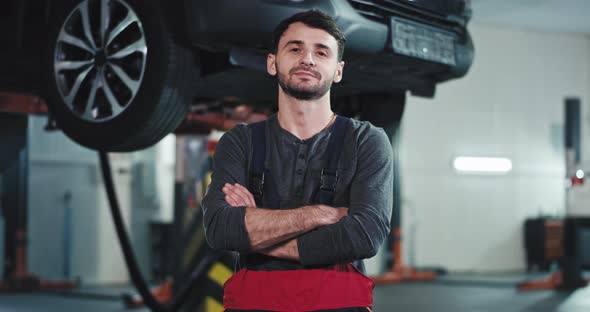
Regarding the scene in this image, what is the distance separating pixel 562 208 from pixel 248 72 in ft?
28.6

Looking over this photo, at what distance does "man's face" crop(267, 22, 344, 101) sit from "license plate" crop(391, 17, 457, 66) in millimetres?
1286

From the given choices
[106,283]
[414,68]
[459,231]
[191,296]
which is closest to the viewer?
[414,68]

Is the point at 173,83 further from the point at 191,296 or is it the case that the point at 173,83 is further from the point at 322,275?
the point at 191,296

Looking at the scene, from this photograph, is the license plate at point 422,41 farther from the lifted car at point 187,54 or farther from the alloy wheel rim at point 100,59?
the alloy wheel rim at point 100,59

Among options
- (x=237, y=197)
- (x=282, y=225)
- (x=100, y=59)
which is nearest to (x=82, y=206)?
(x=100, y=59)

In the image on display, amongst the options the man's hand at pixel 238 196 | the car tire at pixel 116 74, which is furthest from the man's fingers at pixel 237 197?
the car tire at pixel 116 74

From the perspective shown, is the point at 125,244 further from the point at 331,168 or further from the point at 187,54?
the point at 331,168

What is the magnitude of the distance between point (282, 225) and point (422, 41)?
158 cm

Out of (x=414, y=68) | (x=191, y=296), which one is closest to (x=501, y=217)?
(x=191, y=296)

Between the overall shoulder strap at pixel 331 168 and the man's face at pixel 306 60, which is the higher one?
the man's face at pixel 306 60

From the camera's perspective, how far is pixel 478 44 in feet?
32.3

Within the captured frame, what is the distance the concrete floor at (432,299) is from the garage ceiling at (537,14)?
133 inches

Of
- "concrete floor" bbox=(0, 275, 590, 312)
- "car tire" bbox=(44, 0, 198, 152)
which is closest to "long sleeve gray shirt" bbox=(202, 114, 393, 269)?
"car tire" bbox=(44, 0, 198, 152)

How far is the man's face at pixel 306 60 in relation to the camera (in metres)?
1.42
